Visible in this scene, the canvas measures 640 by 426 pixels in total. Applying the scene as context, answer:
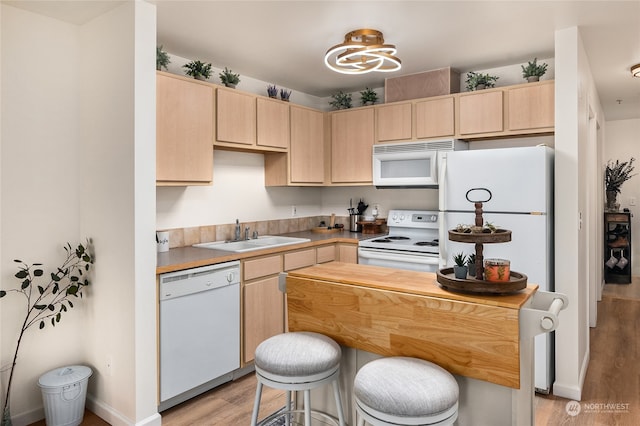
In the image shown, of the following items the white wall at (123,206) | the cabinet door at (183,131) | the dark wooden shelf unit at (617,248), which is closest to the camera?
the white wall at (123,206)

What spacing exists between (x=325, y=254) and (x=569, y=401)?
218cm

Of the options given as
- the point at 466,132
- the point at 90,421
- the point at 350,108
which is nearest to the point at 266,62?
the point at 350,108

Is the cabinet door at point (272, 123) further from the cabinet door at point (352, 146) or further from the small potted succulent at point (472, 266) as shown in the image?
the small potted succulent at point (472, 266)

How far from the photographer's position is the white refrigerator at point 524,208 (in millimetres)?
2852

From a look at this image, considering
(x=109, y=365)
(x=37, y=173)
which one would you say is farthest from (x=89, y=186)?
(x=109, y=365)

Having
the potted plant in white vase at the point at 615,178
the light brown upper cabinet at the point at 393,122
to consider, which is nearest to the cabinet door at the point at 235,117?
the light brown upper cabinet at the point at 393,122

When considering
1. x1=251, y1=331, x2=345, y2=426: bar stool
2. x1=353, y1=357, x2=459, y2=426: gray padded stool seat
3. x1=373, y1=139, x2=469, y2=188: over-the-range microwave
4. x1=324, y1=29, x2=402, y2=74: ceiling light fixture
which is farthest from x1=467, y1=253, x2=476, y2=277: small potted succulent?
A: x1=373, y1=139, x2=469, y2=188: over-the-range microwave

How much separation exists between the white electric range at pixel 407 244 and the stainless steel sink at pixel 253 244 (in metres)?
0.64

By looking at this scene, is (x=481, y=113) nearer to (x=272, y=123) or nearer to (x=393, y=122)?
(x=393, y=122)

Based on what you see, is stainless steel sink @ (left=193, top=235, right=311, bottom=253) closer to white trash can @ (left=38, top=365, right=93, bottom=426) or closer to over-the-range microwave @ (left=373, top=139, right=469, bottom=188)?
over-the-range microwave @ (left=373, top=139, right=469, bottom=188)

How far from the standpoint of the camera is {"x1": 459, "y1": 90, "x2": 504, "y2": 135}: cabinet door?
3.57 meters

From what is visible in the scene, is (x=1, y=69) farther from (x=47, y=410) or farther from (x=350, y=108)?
(x=350, y=108)

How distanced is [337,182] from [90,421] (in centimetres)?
300

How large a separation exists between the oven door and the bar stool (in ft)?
5.99
